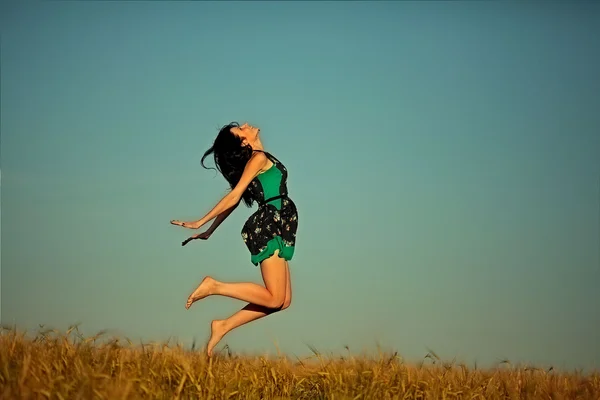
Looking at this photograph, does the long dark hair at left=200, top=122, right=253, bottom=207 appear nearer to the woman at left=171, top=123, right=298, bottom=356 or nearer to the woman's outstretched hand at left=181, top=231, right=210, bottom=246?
the woman at left=171, top=123, right=298, bottom=356

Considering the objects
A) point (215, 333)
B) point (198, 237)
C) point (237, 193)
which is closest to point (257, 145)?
point (237, 193)

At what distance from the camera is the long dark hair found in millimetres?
7293

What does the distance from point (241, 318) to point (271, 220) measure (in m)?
0.99

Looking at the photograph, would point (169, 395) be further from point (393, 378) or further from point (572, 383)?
Result: point (572, 383)

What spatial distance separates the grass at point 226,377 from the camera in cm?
490

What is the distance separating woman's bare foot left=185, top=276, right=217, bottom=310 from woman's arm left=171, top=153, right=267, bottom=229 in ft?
2.05

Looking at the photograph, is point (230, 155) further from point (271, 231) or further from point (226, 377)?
point (226, 377)

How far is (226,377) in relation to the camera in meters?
6.00

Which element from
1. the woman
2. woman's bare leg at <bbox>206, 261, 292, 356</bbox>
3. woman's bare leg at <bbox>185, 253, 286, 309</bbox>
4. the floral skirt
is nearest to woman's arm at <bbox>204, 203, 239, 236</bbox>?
the woman

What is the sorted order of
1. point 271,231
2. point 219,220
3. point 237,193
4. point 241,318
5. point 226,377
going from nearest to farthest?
point 226,377
point 237,193
point 271,231
point 241,318
point 219,220

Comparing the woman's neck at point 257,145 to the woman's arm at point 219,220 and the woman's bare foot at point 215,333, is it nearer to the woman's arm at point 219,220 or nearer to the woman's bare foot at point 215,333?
the woman's arm at point 219,220

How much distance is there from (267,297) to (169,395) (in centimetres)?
185

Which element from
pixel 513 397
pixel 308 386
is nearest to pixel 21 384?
pixel 308 386

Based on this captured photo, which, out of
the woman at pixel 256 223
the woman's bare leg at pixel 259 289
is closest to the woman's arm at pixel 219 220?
the woman at pixel 256 223
